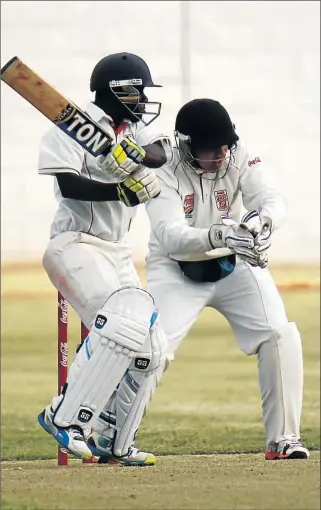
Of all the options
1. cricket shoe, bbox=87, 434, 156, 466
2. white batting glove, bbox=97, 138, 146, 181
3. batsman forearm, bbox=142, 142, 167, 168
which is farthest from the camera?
cricket shoe, bbox=87, 434, 156, 466

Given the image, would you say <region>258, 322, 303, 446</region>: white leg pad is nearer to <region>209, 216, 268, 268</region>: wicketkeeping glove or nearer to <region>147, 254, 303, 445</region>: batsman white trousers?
<region>147, 254, 303, 445</region>: batsman white trousers

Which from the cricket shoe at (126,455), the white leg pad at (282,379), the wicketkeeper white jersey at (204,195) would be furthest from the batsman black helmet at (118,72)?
the cricket shoe at (126,455)

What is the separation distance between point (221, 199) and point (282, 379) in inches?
26.9

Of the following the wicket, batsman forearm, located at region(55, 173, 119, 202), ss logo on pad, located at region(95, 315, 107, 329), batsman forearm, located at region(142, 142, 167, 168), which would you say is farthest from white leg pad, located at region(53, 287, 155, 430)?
the wicket

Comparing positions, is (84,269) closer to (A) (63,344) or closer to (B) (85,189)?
(B) (85,189)

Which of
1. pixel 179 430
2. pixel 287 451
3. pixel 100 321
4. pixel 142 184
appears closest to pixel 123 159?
pixel 142 184

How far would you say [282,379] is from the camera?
15.0ft

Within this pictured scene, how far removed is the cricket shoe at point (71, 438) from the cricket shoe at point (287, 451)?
0.83m

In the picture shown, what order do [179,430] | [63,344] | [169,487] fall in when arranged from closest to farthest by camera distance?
[169,487] < [63,344] < [179,430]

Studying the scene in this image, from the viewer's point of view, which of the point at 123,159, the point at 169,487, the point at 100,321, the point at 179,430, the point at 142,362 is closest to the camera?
the point at 169,487

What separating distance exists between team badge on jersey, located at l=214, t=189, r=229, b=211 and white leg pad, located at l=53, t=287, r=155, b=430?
0.72 m

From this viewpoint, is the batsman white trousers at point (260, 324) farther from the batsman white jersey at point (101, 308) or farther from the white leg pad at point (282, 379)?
the batsman white jersey at point (101, 308)

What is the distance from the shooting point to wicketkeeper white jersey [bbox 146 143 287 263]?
4547 mm

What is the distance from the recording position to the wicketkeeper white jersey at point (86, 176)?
4121 mm
